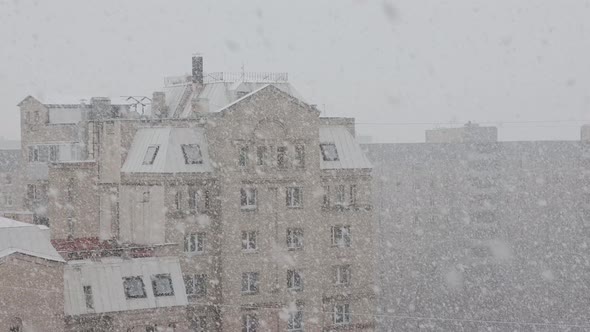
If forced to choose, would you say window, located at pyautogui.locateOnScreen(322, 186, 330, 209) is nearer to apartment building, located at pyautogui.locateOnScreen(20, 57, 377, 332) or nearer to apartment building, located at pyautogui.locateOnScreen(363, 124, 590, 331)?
apartment building, located at pyautogui.locateOnScreen(20, 57, 377, 332)

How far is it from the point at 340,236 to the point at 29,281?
761 inches

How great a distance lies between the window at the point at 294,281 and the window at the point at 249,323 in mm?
2464

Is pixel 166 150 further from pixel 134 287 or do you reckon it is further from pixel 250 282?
pixel 134 287

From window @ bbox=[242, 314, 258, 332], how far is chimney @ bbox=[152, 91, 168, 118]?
44.5 feet

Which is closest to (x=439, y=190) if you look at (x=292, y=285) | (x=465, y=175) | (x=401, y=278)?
(x=465, y=175)

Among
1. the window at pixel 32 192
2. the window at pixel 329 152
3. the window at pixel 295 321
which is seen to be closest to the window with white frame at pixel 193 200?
the window at pixel 295 321

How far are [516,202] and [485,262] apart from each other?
1365 centimetres

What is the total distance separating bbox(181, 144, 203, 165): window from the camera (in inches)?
1826

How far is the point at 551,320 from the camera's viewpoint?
69.6 meters

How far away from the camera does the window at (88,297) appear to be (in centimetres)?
3869

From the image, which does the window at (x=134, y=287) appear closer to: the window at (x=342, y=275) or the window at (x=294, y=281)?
the window at (x=294, y=281)

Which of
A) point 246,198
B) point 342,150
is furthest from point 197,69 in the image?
point 246,198

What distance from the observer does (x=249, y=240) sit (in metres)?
46.7

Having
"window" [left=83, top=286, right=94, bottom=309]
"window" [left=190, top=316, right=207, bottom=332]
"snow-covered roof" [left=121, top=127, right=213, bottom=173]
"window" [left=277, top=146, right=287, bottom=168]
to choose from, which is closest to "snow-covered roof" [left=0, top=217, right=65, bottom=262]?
"window" [left=83, top=286, right=94, bottom=309]
